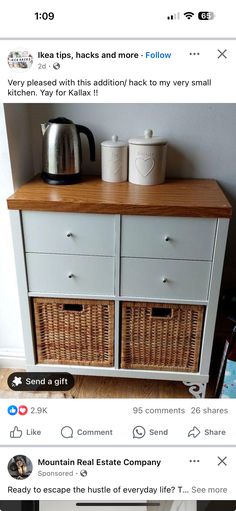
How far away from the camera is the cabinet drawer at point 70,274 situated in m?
1.05

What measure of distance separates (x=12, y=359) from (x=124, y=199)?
0.78 meters

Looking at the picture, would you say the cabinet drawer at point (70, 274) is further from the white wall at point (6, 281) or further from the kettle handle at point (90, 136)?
the kettle handle at point (90, 136)

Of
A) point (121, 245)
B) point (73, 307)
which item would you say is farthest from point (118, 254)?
point (73, 307)

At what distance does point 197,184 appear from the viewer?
3.84 feet

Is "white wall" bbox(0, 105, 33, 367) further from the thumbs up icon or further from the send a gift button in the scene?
the thumbs up icon

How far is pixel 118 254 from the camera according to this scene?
1.02m


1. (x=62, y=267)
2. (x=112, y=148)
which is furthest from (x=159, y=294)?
(x=112, y=148)

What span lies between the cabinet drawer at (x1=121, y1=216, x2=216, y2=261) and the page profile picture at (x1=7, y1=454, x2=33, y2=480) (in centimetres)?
57
